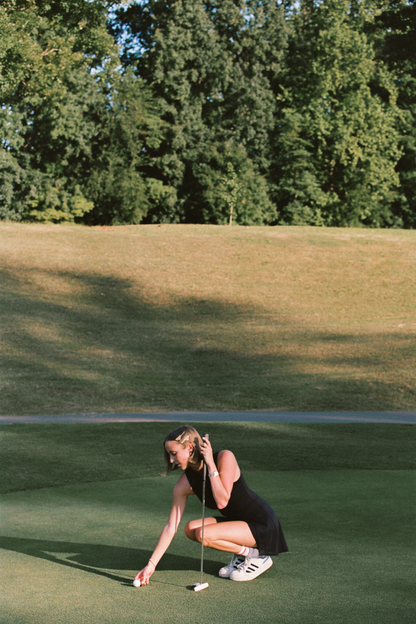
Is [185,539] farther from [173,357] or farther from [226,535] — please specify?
[173,357]

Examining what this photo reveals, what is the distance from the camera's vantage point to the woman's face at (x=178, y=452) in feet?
14.7

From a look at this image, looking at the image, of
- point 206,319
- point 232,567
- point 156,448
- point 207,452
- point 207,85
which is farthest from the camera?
point 207,85

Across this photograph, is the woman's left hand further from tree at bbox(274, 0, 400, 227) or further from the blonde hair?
tree at bbox(274, 0, 400, 227)

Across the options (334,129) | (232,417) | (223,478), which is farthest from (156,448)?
(334,129)

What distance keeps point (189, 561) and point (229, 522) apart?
585 mm

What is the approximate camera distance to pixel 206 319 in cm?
2627

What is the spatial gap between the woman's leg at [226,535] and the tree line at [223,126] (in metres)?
36.9

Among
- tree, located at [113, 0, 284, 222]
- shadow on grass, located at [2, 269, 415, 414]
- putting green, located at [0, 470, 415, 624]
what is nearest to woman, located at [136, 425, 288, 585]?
putting green, located at [0, 470, 415, 624]

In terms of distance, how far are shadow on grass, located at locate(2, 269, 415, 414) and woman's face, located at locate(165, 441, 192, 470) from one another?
1109 cm

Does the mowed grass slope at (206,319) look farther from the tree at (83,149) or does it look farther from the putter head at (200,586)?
the putter head at (200,586)

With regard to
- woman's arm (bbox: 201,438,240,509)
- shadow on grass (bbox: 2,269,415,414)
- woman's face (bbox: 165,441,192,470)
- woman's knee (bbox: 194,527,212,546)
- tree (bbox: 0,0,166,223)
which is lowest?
shadow on grass (bbox: 2,269,415,414)

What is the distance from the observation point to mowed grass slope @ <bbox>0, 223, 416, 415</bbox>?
17.0 m

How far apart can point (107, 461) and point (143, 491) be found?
5.85ft

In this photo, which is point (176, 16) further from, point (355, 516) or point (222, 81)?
point (355, 516)
